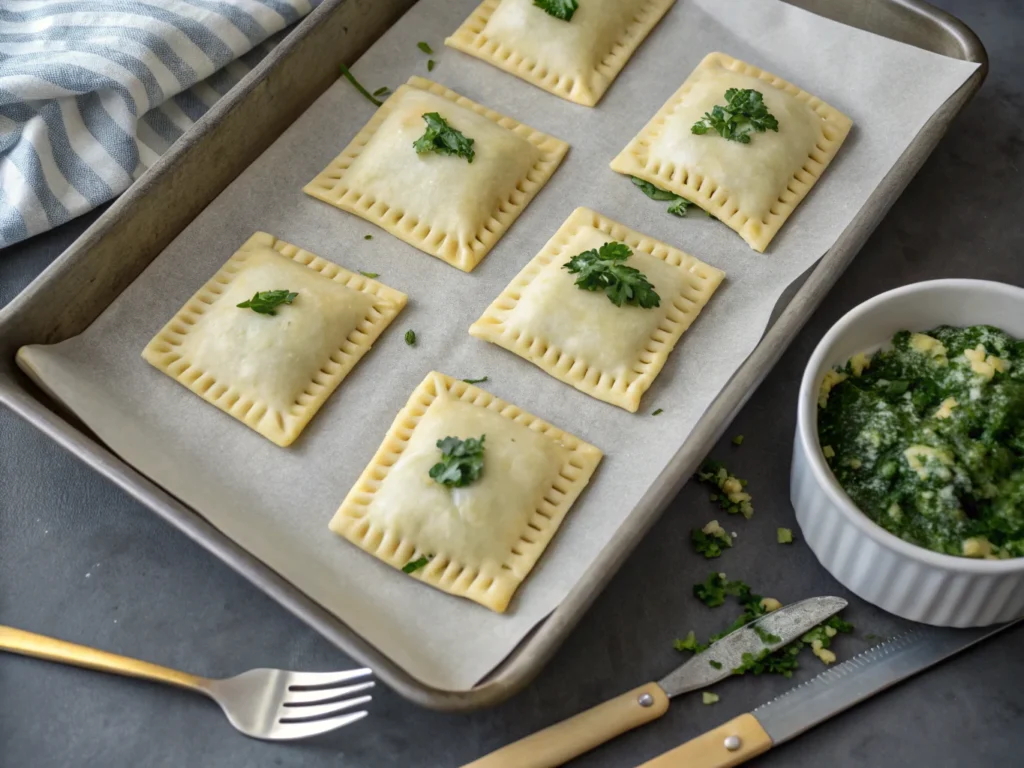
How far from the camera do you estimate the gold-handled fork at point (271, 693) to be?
2.78 m

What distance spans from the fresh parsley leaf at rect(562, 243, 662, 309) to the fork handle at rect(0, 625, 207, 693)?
1565mm

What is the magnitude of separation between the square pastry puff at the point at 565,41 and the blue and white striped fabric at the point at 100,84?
713mm

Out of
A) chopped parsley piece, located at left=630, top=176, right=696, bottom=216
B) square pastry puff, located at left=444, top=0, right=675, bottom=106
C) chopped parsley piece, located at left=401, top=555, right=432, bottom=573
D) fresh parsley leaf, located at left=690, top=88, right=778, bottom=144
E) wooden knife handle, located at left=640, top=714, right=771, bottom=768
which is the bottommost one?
chopped parsley piece, located at left=401, top=555, right=432, bottom=573

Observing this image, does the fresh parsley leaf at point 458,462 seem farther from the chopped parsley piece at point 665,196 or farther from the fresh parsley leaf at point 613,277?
the chopped parsley piece at point 665,196

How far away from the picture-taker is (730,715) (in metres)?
2.79

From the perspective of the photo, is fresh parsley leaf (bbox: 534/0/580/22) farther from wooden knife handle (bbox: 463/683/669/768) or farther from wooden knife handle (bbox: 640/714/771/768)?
wooden knife handle (bbox: 640/714/771/768)

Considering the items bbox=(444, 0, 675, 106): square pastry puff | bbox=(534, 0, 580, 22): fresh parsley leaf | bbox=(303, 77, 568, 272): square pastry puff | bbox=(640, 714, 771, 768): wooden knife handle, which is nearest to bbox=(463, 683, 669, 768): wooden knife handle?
bbox=(640, 714, 771, 768): wooden knife handle

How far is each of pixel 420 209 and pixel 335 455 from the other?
89 centimetres

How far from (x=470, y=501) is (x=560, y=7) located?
6.28 ft

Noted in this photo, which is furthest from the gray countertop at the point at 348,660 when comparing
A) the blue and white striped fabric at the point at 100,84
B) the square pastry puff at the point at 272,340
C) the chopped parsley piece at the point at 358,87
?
the chopped parsley piece at the point at 358,87

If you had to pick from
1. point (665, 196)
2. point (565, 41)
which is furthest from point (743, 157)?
point (565, 41)

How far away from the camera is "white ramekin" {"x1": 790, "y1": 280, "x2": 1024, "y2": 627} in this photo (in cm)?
260

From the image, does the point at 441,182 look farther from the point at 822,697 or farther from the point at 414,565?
the point at 822,697

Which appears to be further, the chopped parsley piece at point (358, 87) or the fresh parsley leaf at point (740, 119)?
the chopped parsley piece at point (358, 87)
